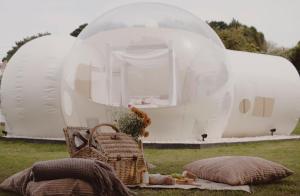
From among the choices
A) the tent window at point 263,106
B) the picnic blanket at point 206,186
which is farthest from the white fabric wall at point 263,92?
the picnic blanket at point 206,186

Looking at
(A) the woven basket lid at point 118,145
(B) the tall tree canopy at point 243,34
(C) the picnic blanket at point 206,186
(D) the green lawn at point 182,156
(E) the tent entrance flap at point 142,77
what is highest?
(B) the tall tree canopy at point 243,34

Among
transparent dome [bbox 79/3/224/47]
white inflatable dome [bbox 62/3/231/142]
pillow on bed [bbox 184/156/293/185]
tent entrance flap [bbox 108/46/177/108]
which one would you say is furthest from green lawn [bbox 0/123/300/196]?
transparent dome [bbox 79/3/224/47]

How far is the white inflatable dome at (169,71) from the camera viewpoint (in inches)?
429

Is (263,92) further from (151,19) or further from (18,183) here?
(18,183)

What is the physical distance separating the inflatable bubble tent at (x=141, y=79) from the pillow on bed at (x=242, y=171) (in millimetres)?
4652

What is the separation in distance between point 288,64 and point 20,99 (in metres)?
6.99

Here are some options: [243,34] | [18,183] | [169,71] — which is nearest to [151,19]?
[169,71]

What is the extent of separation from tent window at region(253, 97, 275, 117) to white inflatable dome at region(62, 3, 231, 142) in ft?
7.07

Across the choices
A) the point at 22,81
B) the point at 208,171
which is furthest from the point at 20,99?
the point at 208,171

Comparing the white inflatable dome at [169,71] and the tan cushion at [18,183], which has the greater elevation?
the white inflatable dome at [169,71]

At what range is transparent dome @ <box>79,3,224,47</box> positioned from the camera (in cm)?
1116

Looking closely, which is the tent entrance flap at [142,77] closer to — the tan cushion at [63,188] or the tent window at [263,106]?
the tent window at [263,106]

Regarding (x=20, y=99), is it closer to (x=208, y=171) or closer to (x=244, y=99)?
(x=244, y=99)

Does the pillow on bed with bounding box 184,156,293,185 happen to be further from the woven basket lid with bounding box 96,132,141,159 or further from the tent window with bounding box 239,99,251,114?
the tent window with bounding box 239,99,251,114
